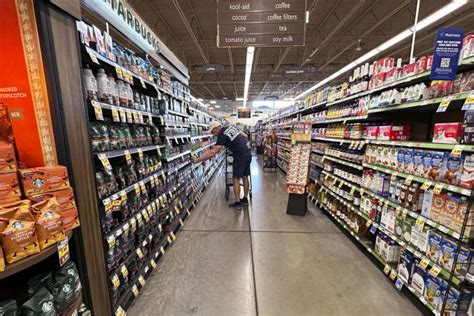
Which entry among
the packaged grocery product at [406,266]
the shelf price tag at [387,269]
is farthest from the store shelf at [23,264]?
the shelf price tag at [387,269]

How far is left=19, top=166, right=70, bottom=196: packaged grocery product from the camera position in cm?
96

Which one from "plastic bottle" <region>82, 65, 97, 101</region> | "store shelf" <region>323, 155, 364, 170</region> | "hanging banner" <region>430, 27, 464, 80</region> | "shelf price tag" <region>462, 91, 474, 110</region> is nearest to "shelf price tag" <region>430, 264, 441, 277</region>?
"shelf price tag" <region>462, 91, 474, 110</region>

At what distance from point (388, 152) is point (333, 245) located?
153cm

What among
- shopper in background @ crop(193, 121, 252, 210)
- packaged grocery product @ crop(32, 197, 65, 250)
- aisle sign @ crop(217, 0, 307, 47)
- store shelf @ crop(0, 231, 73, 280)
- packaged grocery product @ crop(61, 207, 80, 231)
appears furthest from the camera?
Result: shopper in background @ crop(193, 121, 252, 210)

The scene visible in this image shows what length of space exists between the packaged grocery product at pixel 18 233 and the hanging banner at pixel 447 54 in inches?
104

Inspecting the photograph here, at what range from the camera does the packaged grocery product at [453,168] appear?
66.2 inches

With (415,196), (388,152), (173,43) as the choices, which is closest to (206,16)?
(173,43)

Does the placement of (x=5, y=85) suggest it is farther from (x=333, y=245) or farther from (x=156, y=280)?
(x=333, y=245)

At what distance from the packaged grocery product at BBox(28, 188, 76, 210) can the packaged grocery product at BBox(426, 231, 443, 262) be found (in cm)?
266

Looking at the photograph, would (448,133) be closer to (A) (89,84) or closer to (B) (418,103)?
(B) (418,103)

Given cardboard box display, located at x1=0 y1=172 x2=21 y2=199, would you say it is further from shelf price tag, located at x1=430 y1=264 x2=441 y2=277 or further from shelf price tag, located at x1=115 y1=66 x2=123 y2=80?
shelf price tag, located at x1=430 y1=264 x2=441 y2=277

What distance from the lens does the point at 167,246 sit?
3041 millimetres

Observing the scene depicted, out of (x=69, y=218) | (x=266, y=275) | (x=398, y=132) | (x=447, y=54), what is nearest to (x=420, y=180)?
(x=398, y=132)

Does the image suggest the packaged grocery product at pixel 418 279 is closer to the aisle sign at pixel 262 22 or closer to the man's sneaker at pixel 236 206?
the man's sneaker at pixel 236 206
